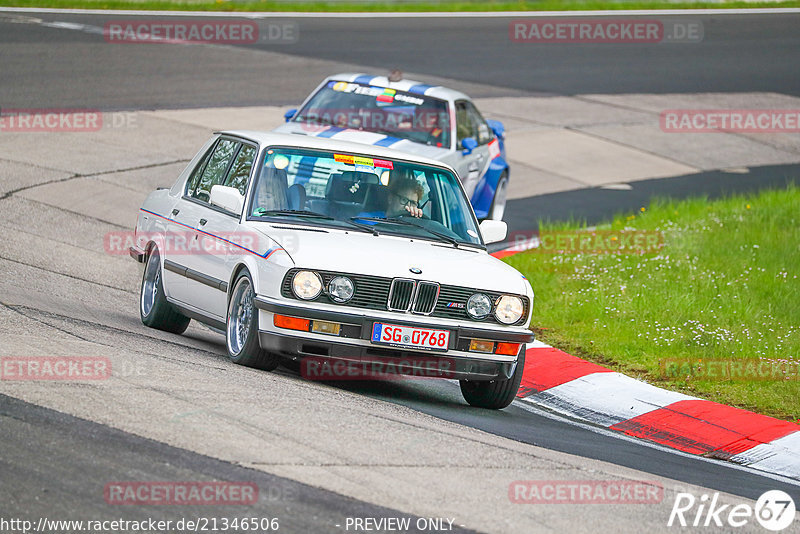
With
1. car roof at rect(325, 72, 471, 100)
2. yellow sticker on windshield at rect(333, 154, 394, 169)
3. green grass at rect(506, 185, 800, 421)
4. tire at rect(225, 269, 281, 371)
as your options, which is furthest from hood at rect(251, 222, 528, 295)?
car roof at rect(325, 72, 471, 100)

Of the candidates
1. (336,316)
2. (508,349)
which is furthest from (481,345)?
(336,316)

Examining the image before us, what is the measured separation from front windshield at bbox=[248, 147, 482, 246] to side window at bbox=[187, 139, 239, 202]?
586 mm

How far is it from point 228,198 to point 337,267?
1.11m

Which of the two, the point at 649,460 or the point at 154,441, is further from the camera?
the point at 649,460

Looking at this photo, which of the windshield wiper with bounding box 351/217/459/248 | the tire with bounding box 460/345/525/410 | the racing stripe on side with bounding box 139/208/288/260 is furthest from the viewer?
the windshield wiper with bounding box 351/217/459/248

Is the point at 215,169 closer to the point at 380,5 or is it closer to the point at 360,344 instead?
the point at 360,344

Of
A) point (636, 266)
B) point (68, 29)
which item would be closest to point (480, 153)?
point (636, 266)

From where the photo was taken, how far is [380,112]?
14.2 m

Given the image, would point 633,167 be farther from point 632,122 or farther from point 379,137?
point 379,137

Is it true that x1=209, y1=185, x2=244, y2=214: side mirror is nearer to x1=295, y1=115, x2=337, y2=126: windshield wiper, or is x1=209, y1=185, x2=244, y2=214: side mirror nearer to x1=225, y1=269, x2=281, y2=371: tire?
x1=225, y1=269, x2=281, y2=371: tire

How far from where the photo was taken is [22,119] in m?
17.8

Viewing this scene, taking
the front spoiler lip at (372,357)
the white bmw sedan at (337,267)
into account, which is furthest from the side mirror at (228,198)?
the front spoiler lip at (372,357)

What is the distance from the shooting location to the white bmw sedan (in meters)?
7.64

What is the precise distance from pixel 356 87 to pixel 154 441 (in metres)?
9.12
